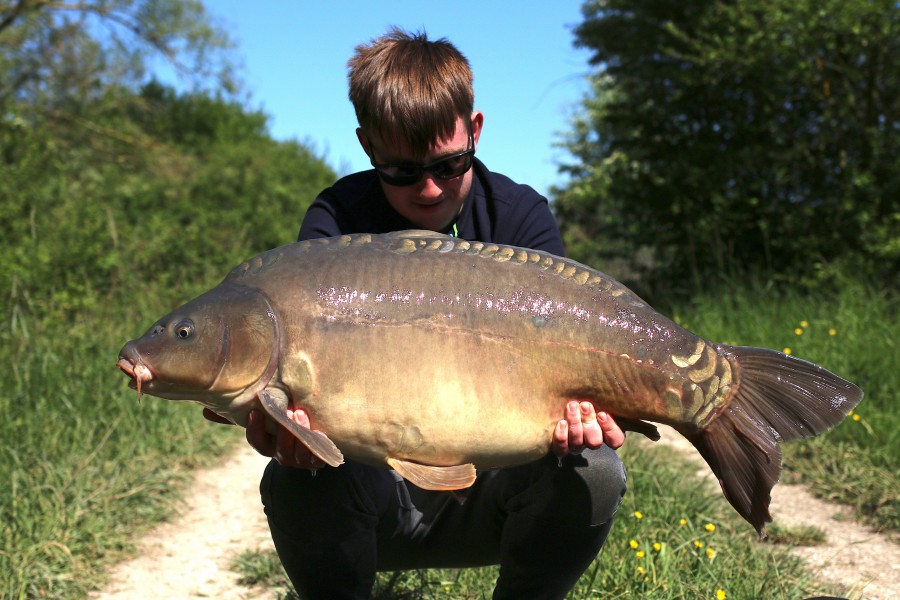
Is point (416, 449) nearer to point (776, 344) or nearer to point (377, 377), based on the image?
point (377, 377)

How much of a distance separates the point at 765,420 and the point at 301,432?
2.88 ft

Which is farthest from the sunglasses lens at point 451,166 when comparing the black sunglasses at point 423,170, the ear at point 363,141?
the ear at point 363,141

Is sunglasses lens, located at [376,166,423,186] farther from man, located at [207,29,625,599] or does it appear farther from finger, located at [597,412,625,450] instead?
finger, located at [597,412,625,450]

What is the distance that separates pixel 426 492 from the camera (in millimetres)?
2100

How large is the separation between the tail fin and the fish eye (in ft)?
3.23

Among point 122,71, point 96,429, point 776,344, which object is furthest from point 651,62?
point 122,71

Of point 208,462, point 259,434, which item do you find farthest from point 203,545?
point 259,434

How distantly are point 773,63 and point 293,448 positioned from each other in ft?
18.7

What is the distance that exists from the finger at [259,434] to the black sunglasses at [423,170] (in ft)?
2.09

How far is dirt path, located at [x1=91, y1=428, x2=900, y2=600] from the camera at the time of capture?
2604mm

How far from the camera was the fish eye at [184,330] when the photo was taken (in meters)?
1.64

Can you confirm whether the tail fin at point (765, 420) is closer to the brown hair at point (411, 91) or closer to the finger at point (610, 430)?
the finger at point (610, 430)

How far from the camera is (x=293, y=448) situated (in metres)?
1.70

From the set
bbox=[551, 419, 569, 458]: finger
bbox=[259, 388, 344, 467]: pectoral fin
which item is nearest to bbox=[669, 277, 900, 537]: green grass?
bbox=[551, 419, 569, 458]: finger
